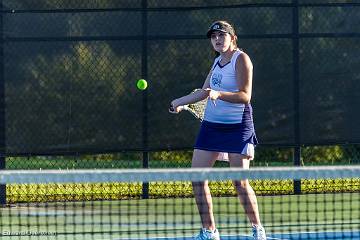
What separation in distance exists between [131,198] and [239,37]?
5.67ft

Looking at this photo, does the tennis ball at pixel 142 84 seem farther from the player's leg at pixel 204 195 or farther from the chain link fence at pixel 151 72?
the player's leg at pixel 204 195

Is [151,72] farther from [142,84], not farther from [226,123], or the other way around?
[226,123]

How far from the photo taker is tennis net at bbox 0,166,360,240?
687cm

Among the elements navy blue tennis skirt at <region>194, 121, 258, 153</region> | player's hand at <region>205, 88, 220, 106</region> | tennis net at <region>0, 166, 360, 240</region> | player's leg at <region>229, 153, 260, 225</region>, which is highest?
player's hand at <region>205, 88, 220, 106</region>

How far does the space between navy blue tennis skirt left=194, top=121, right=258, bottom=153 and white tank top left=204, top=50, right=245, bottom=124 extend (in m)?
0.04

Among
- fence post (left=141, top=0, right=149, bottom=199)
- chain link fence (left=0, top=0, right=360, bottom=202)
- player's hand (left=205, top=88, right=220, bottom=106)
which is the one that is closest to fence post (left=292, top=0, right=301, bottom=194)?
chain link fence (left=0, top=0, right=360, bottom=202)

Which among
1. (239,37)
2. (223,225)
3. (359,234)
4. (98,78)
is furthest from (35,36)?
(359,234)

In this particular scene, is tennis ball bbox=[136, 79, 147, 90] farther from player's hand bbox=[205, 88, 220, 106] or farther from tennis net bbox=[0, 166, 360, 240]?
player's hand bbox=[205, 88, 220, 106]

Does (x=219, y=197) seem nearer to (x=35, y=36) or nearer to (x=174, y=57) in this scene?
(x=174, y=57)

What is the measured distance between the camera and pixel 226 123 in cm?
649

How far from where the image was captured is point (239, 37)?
29.8ft

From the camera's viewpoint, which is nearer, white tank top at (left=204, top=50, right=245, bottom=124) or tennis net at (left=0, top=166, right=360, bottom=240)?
white tank top at (left=204, top=50, right=245, bottom=124)

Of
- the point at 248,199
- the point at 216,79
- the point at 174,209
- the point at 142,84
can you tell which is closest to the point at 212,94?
the point at 216,79

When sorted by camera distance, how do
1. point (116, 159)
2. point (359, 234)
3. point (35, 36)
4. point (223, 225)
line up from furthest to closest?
point (116, 159) → point (35, 36) → point (223, 225) → point (359, 234)
